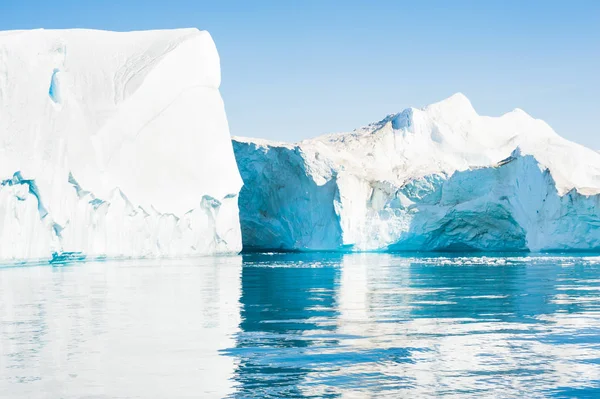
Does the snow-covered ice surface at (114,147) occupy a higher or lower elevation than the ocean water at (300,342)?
higher

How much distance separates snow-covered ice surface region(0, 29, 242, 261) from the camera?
24234mm

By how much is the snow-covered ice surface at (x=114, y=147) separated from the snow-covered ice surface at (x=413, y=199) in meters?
5.21

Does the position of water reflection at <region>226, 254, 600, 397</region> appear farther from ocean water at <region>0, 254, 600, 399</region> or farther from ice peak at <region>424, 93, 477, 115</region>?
ice peak at <region>424, 93, 477, 115</region>

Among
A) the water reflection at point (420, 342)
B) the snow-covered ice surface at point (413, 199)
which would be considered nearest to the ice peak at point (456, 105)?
the snow-covered ice surface at point (413, 199)

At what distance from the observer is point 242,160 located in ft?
133

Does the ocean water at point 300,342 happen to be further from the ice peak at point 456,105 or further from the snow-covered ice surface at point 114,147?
the ice peak at point 456,105

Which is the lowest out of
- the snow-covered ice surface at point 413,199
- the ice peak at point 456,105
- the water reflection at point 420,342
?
the water reflection at point 420,342

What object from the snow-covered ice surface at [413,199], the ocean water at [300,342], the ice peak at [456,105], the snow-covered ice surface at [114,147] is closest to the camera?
the ocean water at [300,342]

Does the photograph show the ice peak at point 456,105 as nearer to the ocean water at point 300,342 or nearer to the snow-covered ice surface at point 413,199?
the snow-covered ice surface at point 413,199

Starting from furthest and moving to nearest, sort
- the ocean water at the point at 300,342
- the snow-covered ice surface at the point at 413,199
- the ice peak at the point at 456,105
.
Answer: the ice peak at the point at 456,105, the snow-covered ice surface at the point at 413,199, the ocean water at the point at 300,342

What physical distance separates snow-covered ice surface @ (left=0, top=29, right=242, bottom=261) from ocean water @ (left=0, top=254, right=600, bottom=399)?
9885 millimetres

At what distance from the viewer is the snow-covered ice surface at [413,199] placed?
36.1m

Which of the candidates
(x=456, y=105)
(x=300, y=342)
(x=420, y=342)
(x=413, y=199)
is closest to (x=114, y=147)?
(x=413, y=199)

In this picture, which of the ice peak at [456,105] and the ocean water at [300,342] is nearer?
the ocean water at [300,342]
